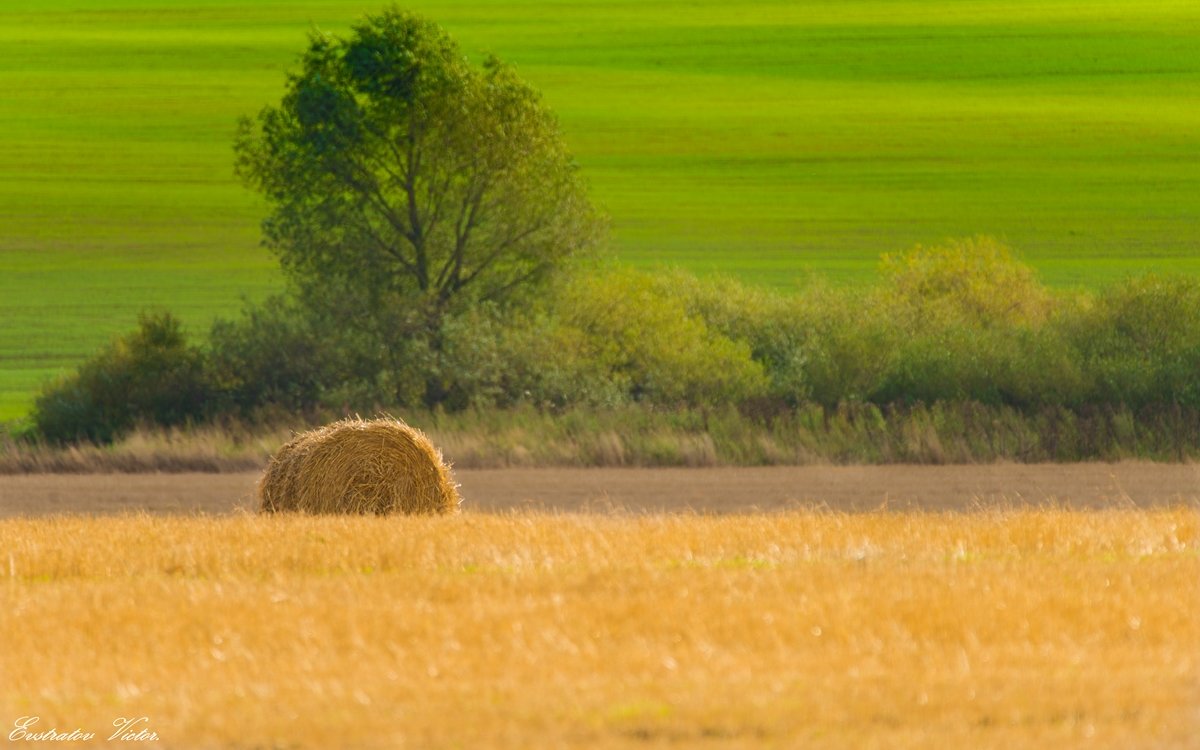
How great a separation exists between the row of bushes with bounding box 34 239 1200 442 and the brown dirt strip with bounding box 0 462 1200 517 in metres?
3.20

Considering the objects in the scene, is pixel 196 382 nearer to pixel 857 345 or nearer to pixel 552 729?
pixel 857 345

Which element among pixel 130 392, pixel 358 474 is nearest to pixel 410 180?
pixel 130 392

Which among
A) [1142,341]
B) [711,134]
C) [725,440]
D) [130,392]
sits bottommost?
[711,134]

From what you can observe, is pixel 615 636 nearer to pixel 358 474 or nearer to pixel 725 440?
pixel 358 474

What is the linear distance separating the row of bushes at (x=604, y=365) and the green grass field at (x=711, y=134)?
2243cm

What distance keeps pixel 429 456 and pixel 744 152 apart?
60735mm

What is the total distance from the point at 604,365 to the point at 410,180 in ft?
16.8

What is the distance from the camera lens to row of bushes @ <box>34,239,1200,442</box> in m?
31.5

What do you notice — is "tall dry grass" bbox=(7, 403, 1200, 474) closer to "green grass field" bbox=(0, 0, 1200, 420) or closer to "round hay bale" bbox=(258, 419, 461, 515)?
"round hay bale" bbox=(258, 419, 461, 515)

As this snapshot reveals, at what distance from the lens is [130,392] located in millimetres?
32969

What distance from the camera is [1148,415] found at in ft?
99.3

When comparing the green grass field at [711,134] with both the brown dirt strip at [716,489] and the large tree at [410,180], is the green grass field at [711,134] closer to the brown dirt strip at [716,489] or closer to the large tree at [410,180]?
the large tree at [410,180]

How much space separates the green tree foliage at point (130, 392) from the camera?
32.8 meters

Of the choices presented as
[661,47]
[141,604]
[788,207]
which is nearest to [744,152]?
[788,207]
